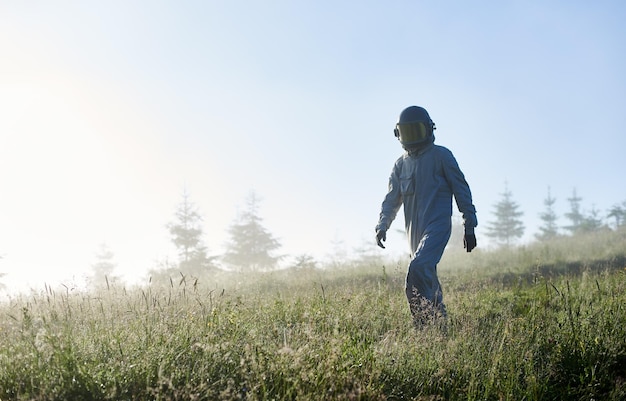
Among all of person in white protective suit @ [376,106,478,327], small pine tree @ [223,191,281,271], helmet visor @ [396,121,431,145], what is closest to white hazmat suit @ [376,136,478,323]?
person in white protective suit @ [376,106,478,327]

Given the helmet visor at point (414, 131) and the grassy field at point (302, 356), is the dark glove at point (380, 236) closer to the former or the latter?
the grassy field at point (302, 356)

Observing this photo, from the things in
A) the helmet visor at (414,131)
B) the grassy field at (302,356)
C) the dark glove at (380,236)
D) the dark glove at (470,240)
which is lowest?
the grassy field at (302,356)

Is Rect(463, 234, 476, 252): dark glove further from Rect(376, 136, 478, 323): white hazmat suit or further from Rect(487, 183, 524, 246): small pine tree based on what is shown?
Rect(487, 183, 524, 246): small pine tree

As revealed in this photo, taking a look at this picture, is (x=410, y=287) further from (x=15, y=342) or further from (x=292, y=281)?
(x=292, y=281)

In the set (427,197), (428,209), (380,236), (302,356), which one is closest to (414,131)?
(427,197)

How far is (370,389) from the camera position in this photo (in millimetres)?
3906

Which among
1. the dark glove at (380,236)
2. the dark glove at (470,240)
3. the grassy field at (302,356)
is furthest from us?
the dark glove at (380,236)

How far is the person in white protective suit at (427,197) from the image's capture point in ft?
21.1

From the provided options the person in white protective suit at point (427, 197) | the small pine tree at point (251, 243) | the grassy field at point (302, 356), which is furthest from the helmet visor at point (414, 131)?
the small pine tree at point (251, 243)

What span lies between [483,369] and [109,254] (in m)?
37.8

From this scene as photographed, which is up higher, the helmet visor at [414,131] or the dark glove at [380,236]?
the helmet visor at [414,131]

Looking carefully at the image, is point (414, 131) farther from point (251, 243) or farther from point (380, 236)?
point (251, 243)

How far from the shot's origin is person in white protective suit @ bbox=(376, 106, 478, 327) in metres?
6.42

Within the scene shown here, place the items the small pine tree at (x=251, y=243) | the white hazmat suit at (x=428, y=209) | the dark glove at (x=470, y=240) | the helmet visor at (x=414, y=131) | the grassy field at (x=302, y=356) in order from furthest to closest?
the small pine tree at (x=251, y=243) < the helmet visor at (x=414, y=131) < the dark glove at (x=470, y=240) < the white hazmat suit at (x=428, y=209) < the grassy field at (x=302, y=356)
